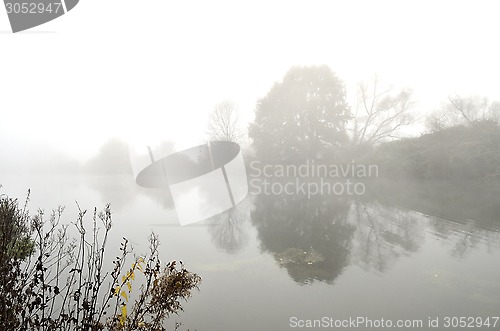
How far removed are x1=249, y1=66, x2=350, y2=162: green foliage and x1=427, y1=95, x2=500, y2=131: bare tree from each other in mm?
9359

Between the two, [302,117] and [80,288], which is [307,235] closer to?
[80,288]

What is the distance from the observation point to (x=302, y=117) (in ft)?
111

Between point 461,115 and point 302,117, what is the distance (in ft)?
57.7

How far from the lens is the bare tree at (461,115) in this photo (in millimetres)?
24734

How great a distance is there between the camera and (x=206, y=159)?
15.6 feet

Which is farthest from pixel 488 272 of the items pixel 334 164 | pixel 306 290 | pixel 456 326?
pixel 334 164

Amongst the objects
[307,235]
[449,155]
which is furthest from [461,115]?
[307,235]

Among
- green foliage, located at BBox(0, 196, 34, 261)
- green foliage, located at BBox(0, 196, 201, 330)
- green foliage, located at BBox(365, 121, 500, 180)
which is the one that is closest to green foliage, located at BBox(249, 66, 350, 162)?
green foliage, located at BBox(365, 121, 500, 180)

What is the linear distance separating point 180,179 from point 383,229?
10.2 meters

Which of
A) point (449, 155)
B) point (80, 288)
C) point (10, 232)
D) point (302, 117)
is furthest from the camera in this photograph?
point (302, 117)

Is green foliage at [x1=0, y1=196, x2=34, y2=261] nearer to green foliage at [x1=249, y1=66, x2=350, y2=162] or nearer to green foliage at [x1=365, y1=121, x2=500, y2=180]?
green foliage at [x1=365, y1=121, x2=500, y2=180]

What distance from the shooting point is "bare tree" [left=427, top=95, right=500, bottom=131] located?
81.1ft

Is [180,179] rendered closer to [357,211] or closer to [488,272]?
[488,272]

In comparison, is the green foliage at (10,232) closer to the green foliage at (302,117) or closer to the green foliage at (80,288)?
the green foliage at (80,288)
